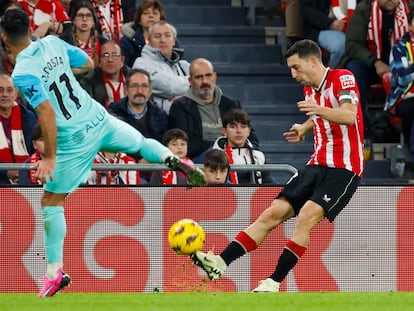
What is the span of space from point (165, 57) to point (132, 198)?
2.85 meters

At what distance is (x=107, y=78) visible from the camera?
1504cm

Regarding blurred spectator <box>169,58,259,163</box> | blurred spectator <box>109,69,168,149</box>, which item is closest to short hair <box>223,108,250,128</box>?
blurred spectator <box>169,58,259,163</box>

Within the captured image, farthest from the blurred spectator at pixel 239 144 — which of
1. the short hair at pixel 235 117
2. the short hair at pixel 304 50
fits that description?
the short hair at pixel 304 50

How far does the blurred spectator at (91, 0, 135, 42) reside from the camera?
52.7 feet

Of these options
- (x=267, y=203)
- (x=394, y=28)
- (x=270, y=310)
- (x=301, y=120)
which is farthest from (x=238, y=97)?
(x=270, y=310)

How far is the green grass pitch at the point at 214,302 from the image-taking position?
9.75 meters

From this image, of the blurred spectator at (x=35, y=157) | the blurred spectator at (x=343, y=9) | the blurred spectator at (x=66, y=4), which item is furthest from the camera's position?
the blurred spectator at (x=343, y=9)

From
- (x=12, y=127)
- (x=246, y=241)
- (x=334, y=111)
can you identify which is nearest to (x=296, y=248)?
(x=246, y=241)

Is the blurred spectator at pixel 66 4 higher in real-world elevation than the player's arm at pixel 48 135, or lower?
→ higher

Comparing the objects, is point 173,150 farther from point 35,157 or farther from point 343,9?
point 343,9

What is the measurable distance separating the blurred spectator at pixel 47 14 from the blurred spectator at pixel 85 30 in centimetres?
24

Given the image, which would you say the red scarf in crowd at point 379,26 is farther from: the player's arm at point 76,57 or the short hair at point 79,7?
the player's arm at point 76,57

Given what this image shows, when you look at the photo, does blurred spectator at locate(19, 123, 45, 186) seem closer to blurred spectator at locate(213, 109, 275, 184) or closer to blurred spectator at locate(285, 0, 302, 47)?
blurred spectator at locate(213, 109, 275, 184)

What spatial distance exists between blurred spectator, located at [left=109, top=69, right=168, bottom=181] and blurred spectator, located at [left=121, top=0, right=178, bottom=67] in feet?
4.73
